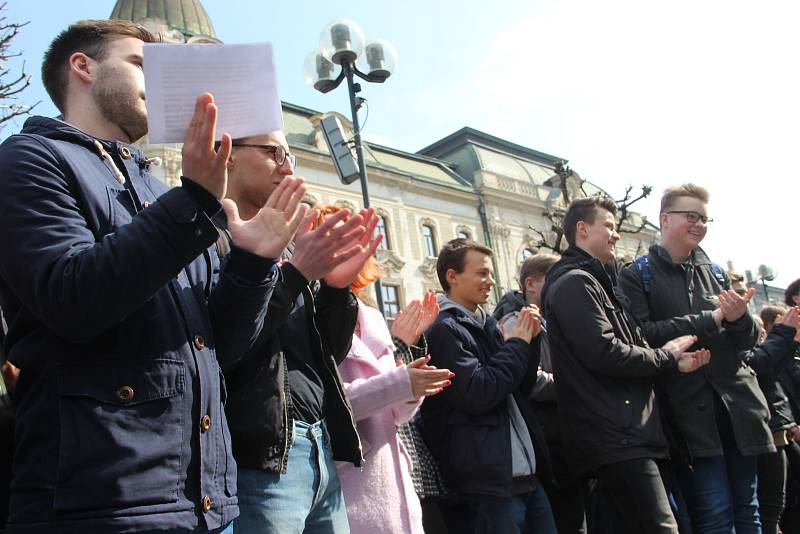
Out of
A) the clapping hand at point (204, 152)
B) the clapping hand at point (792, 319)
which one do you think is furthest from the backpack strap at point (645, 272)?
the clapping hand at point (204, 152)

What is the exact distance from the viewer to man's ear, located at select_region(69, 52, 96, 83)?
7.14 feet

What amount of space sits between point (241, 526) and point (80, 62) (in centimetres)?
149

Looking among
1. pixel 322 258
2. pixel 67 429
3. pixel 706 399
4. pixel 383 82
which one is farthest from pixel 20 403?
pixel 383 82

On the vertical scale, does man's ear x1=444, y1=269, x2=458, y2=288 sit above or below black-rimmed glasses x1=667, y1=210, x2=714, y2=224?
below

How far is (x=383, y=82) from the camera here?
10.4 metres

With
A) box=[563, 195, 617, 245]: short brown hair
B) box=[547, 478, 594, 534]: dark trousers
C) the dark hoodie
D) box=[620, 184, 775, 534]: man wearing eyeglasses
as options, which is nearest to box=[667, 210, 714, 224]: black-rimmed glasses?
box=[620, 184, 775, 534]: man wearing eyeglasses

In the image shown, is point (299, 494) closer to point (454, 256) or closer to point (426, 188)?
point (454, 256)

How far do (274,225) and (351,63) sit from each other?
27.8ft

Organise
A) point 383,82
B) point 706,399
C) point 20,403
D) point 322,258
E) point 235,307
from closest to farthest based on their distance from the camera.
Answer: point 20,403
point 235,307
point 322,258
point 706,399
point 383,82

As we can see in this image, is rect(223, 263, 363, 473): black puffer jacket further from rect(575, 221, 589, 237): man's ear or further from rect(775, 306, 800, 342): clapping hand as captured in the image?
rect(775, 306, 800, 342): clapping hand

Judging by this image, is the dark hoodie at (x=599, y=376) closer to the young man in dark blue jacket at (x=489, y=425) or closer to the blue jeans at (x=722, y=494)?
the young man in dark blue jacket at (x=489, y=425)

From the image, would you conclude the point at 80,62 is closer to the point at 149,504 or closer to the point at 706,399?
the point at 149,504

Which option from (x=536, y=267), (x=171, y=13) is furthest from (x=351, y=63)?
(x=171, y=13)

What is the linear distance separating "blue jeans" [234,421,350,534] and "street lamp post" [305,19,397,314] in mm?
7334
